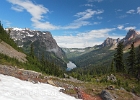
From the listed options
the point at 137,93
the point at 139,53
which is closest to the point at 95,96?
the point at 137,93

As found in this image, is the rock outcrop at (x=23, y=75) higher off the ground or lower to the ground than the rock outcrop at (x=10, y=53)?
lower

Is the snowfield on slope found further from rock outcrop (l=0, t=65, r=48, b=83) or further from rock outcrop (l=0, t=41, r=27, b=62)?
rock outcrop (l=0, t=41, r=27, b=62)

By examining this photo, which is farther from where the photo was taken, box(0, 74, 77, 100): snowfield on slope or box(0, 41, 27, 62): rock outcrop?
box(0, 41, 27, 62): rock outcrop

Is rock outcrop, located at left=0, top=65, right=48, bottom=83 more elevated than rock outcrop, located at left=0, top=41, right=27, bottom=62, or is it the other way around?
rock outcrop, located at left=0, top=41, right=27, bottom=62

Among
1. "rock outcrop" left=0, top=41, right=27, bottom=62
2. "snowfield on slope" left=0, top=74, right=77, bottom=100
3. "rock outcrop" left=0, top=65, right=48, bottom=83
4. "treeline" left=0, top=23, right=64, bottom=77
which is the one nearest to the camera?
"snowfield on slope" left=0, top=74, right=77, bottom=100

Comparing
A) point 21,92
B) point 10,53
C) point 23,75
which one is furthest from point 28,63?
point 21,92

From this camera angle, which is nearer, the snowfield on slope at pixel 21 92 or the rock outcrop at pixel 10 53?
the snowfield on slope at pixel 21 92

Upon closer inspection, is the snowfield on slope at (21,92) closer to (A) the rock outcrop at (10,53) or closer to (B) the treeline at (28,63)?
(B) the treeline at (28,63)

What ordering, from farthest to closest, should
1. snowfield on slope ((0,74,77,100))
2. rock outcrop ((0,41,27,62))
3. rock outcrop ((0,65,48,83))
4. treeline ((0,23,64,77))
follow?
rock outcrop ((0,41,27,62)), treeline ((0,23,64,77)), rock outcrop ((0,65,48,83)), snowfield on slope ((0,74,77,100))

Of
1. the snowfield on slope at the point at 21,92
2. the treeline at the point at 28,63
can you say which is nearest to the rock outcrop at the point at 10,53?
the treeline at the point at 28,63

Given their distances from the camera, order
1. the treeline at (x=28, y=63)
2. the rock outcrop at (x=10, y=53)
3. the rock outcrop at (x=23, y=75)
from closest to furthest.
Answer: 1. the rock outcrop at (x=23, y=75)
2. the treeline at (x=28, y=63)
3. the rock outcrop at (x=10, y=53)

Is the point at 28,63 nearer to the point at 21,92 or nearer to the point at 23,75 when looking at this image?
the point at 23,75

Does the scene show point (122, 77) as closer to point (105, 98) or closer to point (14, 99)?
point (105, 98)

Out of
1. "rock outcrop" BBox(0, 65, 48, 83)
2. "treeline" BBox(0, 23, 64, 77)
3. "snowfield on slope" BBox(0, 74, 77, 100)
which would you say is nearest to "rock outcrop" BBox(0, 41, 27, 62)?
"treeline" BBox(0, 23, 64, 77)
